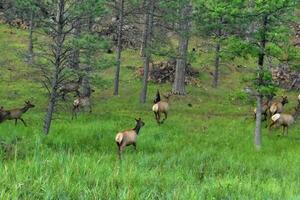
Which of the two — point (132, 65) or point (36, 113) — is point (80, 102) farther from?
point (132, 65)

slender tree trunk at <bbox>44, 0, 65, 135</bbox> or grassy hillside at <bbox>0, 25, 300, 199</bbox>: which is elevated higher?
slender tree trunk at <bbox>44, 0, 65, 135</bbox>

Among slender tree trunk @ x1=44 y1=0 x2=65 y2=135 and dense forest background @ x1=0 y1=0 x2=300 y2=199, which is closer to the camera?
dense forest background @ x1=0 y1=0 x2=300 y2=199

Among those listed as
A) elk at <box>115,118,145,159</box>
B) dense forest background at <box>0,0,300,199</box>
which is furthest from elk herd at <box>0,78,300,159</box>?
dense forest background at <box>0,0,300,199</box>

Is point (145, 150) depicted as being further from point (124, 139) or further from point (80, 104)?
point (80, 104)

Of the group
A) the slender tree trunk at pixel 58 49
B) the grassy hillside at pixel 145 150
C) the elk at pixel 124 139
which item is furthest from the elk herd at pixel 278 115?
the slender tree trunk at pixel 58 49

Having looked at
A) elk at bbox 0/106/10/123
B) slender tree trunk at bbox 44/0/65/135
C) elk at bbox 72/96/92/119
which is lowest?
elk at bbox 0/106/10/123

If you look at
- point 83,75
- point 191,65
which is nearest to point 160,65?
point 191,65

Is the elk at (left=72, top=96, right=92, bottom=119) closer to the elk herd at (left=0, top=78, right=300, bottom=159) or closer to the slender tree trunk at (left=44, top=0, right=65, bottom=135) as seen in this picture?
the elk herd at (left=0, top=78, right=300, bottom=159)

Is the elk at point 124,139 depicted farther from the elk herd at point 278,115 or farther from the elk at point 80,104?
the elk at point 80,104

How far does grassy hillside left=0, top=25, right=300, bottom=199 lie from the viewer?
771cm

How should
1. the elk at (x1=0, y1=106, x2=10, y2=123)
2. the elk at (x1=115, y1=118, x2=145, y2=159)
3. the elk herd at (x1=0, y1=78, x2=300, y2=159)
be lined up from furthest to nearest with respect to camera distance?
the elk at (x1=0, y1=106, x2=10, y2=123) < the elk herd at (x1=0, y1=78, x2=300, y2=159) < the elk at (x1=115, y1=118, x2=145, y2=159)

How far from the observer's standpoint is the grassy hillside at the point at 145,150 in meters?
7.71

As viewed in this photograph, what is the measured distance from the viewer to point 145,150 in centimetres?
1730

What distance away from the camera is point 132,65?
44.9 meters
